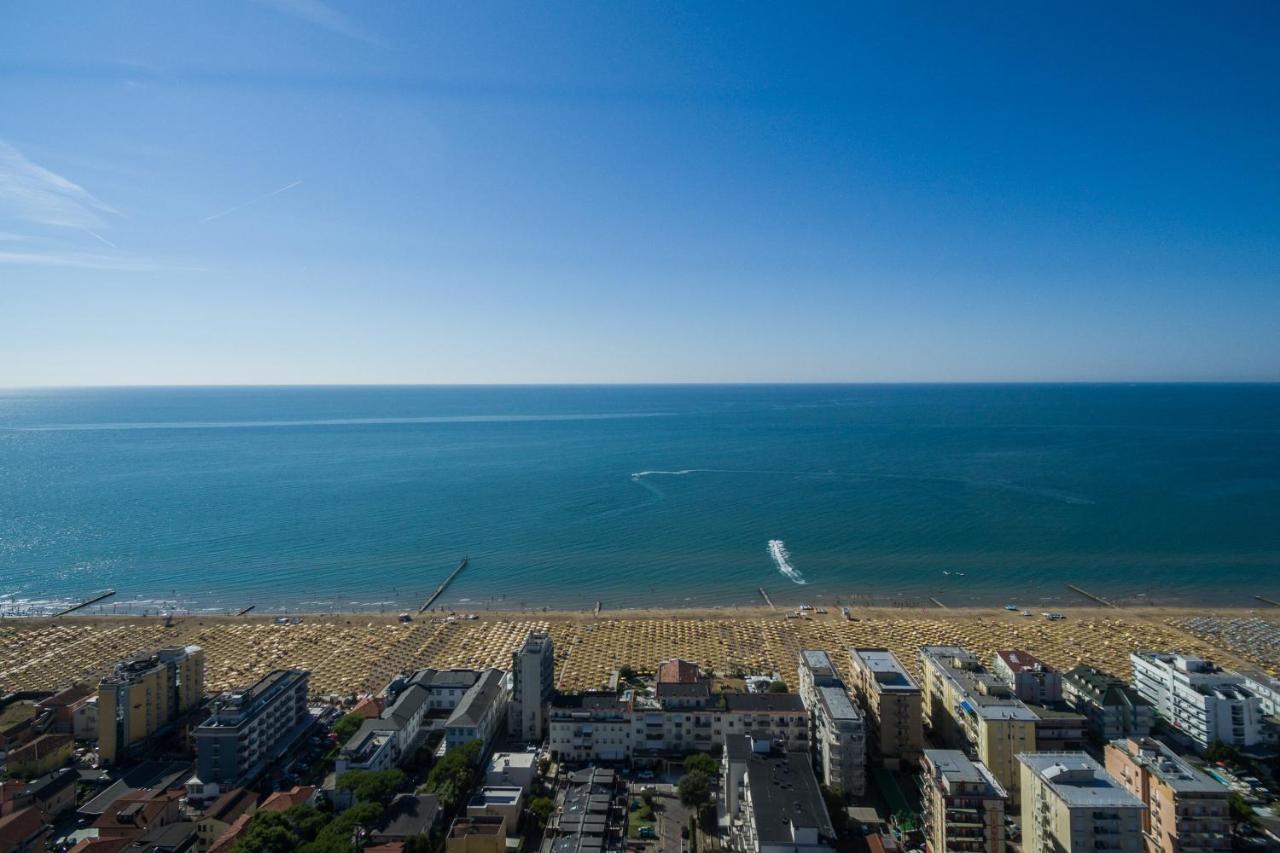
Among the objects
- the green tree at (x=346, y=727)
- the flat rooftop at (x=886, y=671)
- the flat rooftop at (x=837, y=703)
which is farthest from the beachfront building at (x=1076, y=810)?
the green tree at (x=346, y=727)

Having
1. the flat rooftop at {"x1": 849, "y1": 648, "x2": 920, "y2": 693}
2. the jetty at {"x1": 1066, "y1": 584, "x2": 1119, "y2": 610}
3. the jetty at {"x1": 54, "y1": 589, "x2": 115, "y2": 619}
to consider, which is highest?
the flat rooftop at {"x1": 849, "y1": 648, "x2": 920, "y2": 693}

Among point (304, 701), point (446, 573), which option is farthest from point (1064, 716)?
point (446, 573)

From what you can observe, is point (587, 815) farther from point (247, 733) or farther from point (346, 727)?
point (247, 733)

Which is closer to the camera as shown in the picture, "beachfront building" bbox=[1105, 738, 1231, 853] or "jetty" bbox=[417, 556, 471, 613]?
"beachfront building" bbox=[1105, 738, 1231, 853]

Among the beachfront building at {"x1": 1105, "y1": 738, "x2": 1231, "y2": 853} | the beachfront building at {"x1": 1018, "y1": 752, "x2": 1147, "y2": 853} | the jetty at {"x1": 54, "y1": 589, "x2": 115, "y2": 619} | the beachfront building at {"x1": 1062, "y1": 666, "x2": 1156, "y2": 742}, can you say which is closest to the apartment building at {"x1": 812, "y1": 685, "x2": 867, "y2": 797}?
the beachfront building at {"x1": 1018, "y1": 752, "x2": 1147, "y2": 853}

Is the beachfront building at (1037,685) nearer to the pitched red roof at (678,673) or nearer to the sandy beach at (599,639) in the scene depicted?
the sandy beach at (599,639)

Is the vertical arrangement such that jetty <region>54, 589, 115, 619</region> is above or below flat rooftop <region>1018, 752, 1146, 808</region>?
below

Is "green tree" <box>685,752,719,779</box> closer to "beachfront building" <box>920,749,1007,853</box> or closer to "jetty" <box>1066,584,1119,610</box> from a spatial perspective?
"beachfront building" <box>920,749,1007,853</box>
